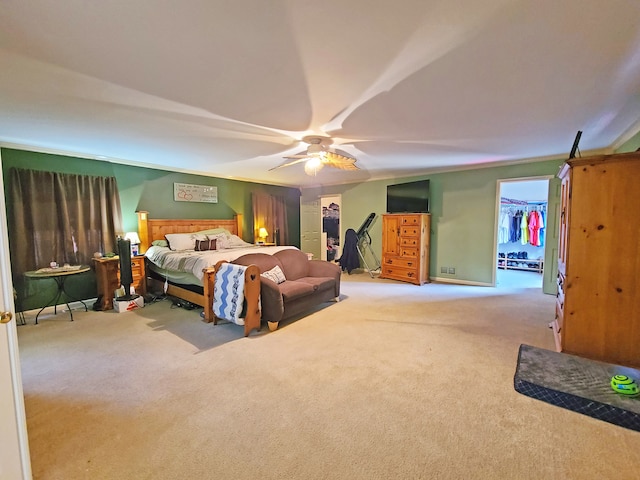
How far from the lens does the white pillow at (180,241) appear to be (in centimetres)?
497

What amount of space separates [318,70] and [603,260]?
278cm

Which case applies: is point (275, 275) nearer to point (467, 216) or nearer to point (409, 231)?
point (409, 231)

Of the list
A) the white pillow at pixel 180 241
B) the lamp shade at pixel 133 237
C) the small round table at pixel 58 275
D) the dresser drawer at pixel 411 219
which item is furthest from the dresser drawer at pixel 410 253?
the small round table at pixel 58 275

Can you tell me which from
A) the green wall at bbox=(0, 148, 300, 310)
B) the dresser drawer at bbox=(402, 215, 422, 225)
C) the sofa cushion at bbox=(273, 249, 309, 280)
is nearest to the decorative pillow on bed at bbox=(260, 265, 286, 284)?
the sofa cushion at bbox=(273, 249, 309, 280)

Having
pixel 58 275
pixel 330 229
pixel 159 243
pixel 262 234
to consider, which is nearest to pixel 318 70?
pixel 58 275

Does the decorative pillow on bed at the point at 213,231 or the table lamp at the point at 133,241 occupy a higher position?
the decorative pillow on bed at the point at 213,231

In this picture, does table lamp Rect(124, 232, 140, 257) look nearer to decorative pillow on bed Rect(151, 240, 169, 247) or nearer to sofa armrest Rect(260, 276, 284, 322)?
decorative pillow on bed Rect(151, 240, 169, 247)

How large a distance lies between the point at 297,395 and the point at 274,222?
5.53 m

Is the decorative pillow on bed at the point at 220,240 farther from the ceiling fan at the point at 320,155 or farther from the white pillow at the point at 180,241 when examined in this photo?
the ceiling fan at the point at 320,155

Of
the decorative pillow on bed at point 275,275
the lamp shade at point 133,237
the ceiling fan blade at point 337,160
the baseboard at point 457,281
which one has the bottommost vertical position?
the baseboard at point 457,281

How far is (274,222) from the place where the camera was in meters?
7.28

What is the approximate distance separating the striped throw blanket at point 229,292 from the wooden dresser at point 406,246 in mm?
3664

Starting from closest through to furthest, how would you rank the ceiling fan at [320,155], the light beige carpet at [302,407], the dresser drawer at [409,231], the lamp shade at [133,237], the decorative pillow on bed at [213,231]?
the light beige carpet at [302,407]
the ceiling fan at [320,155]
the lamp shade at [133,237]
the decorative pillow on bed at [213,231]
the dresser drawer at [409,231]

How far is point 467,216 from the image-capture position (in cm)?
555
